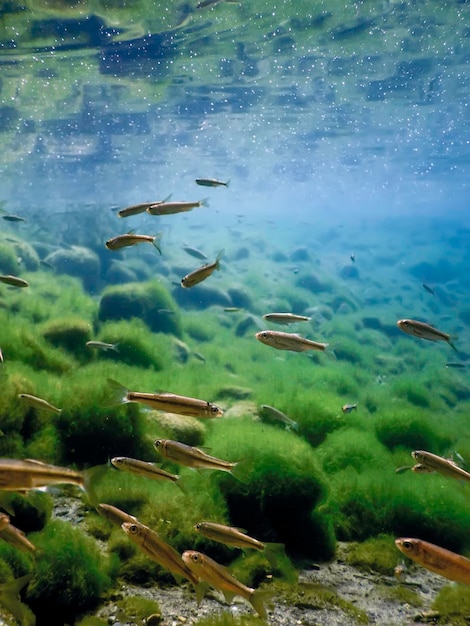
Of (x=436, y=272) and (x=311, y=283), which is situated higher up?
Answer: (x=311, y=283)

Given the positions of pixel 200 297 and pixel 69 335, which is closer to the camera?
pixel 69 335

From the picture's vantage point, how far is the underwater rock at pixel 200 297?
2450cm

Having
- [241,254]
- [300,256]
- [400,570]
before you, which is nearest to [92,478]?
[400,570]

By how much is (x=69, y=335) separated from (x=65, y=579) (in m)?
6.00

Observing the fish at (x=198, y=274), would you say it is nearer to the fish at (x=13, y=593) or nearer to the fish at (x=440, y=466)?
the fish at (x=440, y=466)

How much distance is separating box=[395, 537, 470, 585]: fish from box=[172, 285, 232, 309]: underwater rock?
21815 millimetres

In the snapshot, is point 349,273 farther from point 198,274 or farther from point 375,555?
point 375,555

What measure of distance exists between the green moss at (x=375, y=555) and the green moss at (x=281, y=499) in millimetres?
365

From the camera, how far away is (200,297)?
24.9 metres

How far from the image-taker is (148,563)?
4496 millimetres

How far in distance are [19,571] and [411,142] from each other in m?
40.3

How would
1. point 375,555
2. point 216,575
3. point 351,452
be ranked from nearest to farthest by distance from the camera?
point 216,575
point 375,555
point 351,452

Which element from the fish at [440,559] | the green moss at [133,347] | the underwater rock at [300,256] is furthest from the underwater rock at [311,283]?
the fish at [440,559]

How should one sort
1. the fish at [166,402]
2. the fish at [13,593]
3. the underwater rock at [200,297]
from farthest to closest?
the underwater rock at [200,297] → the fish at [166,402] → the fish at [13,593]
